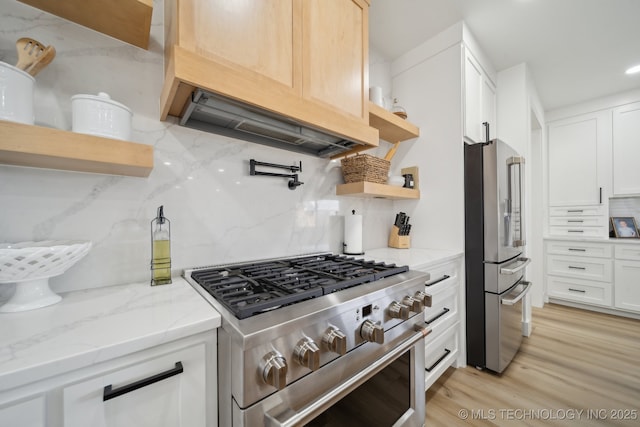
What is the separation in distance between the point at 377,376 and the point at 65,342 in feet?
2.99

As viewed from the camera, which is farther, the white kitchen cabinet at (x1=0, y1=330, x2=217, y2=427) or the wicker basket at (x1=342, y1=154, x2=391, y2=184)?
the wicker basket at (x1=342, y1=154, x2=391, y2=184)

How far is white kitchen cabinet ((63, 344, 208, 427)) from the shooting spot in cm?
49

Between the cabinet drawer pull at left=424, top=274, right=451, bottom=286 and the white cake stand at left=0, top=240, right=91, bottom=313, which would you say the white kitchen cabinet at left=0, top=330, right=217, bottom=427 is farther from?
the cabinet drawer pull at left=424, top=274, right=451, bottom=286

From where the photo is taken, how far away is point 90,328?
565mm

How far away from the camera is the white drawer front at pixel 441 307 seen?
148cm

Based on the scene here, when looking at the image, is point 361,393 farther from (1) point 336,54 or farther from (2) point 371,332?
(1) point 336,54

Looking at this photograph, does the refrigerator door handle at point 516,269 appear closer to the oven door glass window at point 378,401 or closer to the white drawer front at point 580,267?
the oven door glass window at point 378,401

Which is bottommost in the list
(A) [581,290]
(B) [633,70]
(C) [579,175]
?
(A) [581,290]

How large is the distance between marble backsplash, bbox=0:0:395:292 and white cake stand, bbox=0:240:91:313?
0.17m

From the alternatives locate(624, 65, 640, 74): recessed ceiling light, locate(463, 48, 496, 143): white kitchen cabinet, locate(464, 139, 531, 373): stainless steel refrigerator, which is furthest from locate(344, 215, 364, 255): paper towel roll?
locate(624, 65, 640, 74): recessed ceiling light

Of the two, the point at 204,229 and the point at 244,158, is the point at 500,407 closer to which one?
the point at 204,229

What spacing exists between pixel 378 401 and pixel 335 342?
0.46 m

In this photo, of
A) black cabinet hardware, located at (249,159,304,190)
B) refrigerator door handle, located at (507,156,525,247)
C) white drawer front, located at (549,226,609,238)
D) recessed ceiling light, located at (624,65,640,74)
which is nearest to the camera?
black cabinet hardware, located at (249,159,304,190)

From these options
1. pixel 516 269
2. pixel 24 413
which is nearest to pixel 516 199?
pixel 516 269
